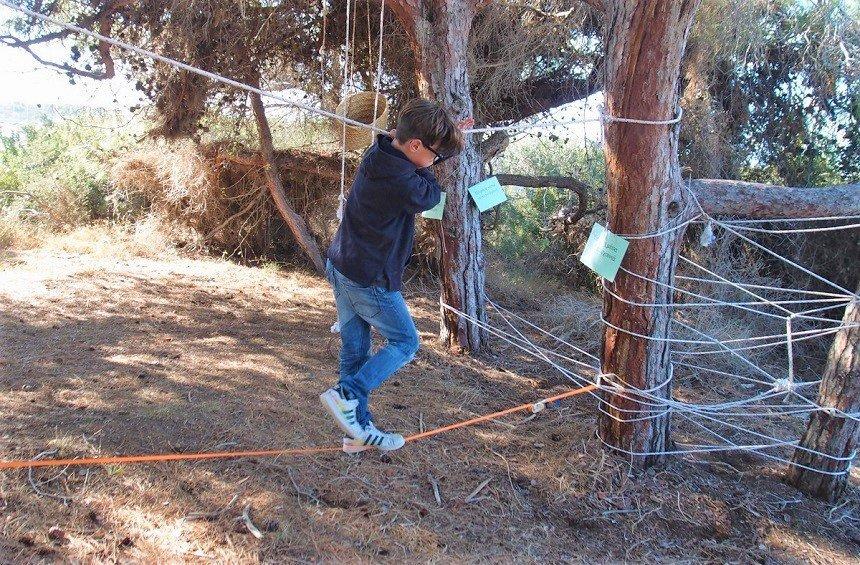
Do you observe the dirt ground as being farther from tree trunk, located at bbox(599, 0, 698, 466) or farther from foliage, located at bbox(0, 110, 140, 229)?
foliage, located at bbox(0, 110, 140, 229)

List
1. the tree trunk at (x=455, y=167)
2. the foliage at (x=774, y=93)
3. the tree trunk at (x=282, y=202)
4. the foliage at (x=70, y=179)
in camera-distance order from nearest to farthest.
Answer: the tree trunk at (x=455, y=167) → the foliage at (x=774, y=93) → the tree trunk at (x=282, y=202) → the foliage at (x=70, y=179)

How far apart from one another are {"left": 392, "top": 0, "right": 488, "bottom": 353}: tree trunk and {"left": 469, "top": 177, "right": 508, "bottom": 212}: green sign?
0.52ft

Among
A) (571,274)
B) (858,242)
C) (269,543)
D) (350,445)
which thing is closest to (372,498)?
(350,445)

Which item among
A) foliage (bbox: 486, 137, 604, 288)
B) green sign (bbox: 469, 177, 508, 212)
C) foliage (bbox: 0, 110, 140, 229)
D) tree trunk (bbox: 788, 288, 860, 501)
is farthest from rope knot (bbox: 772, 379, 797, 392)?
foliage (bbox: 0, 110, 140, 229)

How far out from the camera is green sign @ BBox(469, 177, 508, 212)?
3877mm

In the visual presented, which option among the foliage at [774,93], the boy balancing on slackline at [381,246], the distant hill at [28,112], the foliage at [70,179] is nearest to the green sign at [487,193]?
the boy balancing on slackline at [381,246]

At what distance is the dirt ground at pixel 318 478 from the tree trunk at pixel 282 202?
78.4 inches

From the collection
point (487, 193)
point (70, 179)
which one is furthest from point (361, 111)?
point (70, 179)

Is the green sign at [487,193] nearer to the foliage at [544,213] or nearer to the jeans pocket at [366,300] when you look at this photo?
the jeans pocket at [366,300]

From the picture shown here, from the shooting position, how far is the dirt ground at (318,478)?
90.2 inches

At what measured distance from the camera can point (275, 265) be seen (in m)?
6.36

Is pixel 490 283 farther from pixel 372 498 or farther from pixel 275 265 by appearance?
pixel 372 498

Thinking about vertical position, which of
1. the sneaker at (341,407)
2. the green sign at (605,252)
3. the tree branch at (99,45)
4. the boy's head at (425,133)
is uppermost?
the tree branch at (99,45)

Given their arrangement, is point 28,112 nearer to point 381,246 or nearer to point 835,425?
point 381,246
